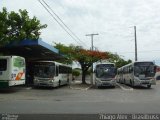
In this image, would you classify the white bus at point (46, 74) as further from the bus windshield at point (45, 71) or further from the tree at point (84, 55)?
the tree at point (84, 55)

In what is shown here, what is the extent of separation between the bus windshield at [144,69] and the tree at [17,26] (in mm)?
11804

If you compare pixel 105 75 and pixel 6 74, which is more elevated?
pixel 105 75

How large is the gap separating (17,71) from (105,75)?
1229 centimetres

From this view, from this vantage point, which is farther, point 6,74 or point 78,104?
point 6,74

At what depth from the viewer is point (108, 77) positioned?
4291 centimetres

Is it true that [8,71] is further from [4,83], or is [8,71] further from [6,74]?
[4,83]

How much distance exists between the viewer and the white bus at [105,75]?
1681 inches

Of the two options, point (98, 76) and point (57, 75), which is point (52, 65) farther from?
point (98, 76)

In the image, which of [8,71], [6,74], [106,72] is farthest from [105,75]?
[6,74]

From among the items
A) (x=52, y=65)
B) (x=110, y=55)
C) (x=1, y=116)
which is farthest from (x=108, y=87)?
(x=1, y=116)

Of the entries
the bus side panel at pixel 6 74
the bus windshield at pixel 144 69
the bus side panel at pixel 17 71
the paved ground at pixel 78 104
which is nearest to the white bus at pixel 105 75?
the bus windshield at pixel 144 69

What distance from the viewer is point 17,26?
34.8 meters

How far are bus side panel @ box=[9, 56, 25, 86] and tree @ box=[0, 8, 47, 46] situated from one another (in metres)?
1.88

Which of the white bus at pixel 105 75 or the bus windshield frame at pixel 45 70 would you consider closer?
the bus windshield frame at pixel 45 70
